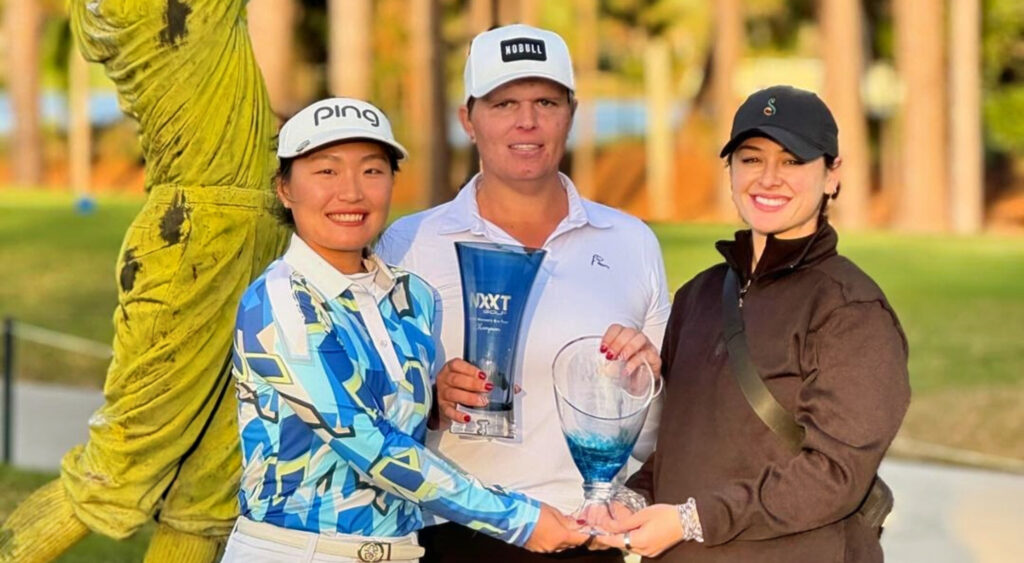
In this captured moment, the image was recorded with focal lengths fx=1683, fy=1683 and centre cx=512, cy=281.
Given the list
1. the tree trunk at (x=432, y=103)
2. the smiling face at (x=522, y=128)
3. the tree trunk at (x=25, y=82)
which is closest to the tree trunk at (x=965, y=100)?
the tree trunk at (x=432, y=103)

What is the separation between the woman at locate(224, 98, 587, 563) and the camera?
323cm

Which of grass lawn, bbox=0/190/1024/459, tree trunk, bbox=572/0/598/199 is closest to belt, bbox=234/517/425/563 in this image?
grass lawn, bbox=0/190/1024/459

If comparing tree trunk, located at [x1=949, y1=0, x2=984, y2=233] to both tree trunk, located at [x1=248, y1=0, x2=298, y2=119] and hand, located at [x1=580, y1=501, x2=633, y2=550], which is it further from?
hand, located at [x1=580, y1=501, x2=633, y2=550]

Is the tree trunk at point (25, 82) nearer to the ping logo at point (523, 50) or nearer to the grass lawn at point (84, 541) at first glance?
the grass lawn at point (84, 541)

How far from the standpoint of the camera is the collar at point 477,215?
13.3ft

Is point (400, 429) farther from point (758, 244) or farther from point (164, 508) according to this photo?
point (164, 508)

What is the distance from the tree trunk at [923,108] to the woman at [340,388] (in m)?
19.7

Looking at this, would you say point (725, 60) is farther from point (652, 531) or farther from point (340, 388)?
point (340, 388)

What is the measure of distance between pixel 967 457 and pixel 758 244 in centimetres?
769

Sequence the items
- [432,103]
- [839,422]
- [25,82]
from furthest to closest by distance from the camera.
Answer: [25,82] → [432,103] → [839,422]

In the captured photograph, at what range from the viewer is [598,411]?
354 cm

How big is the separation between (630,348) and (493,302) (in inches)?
12.1

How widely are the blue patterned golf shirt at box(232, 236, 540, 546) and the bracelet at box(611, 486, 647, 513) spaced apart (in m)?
0.19

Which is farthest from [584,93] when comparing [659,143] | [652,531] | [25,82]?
[652,531]
